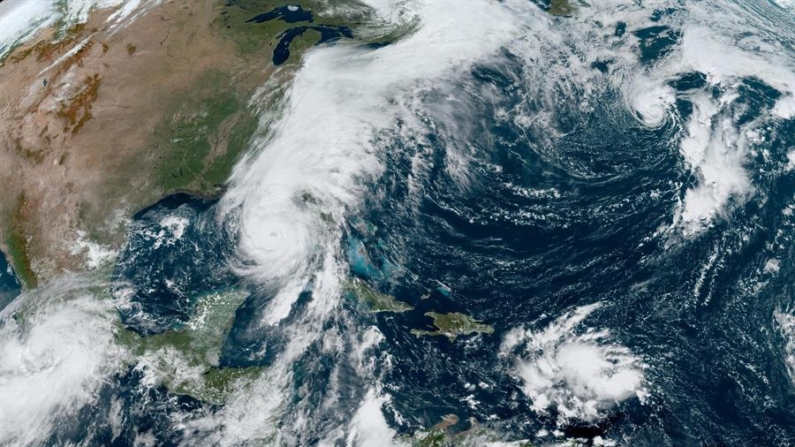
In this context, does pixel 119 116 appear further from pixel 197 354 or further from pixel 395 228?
Result: pixel 395 228

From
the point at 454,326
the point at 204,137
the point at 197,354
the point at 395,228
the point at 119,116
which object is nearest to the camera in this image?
the point at 197,354

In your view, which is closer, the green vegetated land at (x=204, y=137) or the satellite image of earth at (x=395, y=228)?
the satellite image of earth at (x=395, y=228)

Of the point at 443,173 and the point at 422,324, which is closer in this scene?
the point at 422,324

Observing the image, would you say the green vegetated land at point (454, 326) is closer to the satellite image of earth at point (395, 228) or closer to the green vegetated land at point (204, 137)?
the satellite image of earth at point (395, 228)

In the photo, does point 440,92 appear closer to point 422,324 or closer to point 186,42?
point 422,324

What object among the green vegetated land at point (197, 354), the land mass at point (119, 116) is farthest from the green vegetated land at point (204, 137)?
the green vegetated land at point (197, 354)

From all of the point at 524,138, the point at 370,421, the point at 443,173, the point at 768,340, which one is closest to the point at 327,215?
the point at 443,173

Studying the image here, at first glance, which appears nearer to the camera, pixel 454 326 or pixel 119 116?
pixel 454 326

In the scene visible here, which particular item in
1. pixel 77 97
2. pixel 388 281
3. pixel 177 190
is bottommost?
pixel 388 281

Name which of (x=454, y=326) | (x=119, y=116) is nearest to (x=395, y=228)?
(x=454, y=326)
